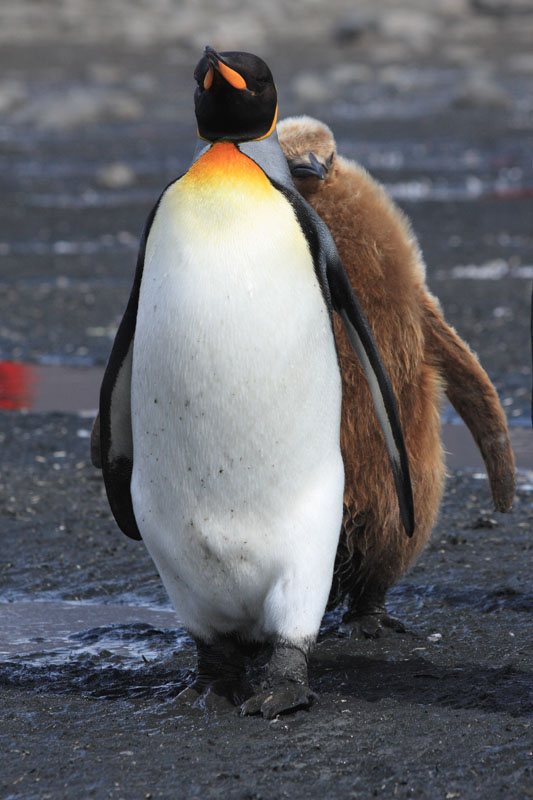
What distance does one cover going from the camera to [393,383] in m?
3.39

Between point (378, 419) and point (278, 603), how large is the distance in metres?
0.54

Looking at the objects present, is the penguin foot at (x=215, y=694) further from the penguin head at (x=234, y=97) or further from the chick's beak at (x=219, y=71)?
the chick's beak at (x=219, y=71)

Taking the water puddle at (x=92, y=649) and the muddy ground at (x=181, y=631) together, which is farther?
the water puddle at (x=92, y=649)

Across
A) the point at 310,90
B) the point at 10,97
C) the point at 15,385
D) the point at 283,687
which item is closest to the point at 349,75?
the point at 310,90

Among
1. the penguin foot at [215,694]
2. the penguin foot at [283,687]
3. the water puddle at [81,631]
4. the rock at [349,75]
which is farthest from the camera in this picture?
the rock at [349,75]

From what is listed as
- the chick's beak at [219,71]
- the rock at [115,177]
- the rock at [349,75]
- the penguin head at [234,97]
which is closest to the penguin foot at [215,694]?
the penguin head at [234,97]

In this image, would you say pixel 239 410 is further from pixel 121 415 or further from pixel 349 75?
pixel 349 75

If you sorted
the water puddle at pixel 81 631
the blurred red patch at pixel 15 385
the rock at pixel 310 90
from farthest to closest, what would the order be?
1. the rock at pixel 310 90
2. the blurred red patch at pixel 15 385
3. the water puddle at pixel 81 631

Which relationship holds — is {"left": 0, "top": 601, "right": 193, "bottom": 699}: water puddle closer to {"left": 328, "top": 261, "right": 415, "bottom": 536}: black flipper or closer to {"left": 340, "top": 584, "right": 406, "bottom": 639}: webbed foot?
{"left": 340, "top": 584, "right": 406, "bottom": 639}: webbed foot

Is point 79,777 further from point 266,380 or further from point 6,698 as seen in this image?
point 266,380

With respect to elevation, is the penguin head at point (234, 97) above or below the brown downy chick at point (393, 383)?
above

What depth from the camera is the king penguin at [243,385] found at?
2861 millimetres

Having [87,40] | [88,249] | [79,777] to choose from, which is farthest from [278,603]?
[87,40]

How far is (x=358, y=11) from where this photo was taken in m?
42.7
